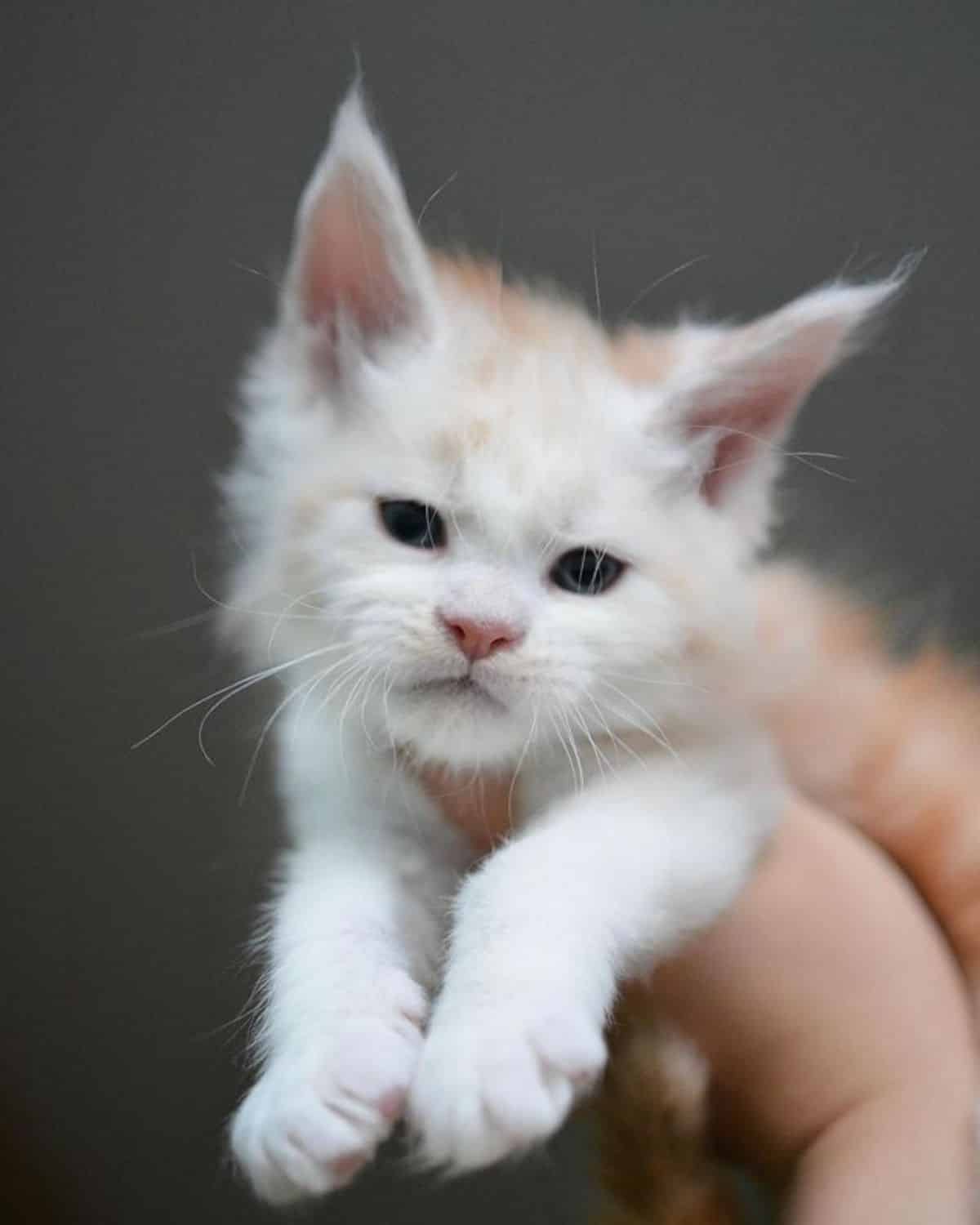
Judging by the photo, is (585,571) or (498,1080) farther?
(585,571)

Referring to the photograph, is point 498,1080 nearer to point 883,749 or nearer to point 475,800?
point 475,800

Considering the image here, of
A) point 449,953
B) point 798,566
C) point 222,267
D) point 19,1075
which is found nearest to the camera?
point 449,953

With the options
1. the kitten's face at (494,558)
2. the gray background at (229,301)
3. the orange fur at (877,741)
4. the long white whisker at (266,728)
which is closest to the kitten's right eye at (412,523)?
the kitten's face at (494,558)

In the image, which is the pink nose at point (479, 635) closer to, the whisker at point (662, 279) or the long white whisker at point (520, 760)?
the long white whisker at point (520, 760)

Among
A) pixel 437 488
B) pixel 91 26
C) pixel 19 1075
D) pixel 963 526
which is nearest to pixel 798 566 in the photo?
pixel 963 526

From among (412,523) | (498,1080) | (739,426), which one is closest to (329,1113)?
(498,1080)

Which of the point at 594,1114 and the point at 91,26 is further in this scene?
the point at 91,26

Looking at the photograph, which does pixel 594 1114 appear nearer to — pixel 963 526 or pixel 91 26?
pixel 963 526
